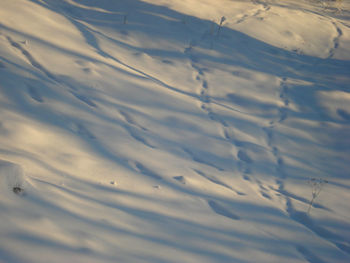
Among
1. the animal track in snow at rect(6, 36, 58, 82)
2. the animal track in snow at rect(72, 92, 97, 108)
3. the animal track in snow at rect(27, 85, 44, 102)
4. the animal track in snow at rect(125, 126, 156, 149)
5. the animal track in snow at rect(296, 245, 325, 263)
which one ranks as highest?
the animal track in snow at rect(6, 36, 58, 82)

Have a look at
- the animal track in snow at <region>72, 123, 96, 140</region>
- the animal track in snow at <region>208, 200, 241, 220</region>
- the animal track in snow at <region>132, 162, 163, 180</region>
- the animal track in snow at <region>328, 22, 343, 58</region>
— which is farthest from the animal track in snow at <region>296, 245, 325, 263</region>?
the animal track in snow at <region>328, 22, 343, 58</region>

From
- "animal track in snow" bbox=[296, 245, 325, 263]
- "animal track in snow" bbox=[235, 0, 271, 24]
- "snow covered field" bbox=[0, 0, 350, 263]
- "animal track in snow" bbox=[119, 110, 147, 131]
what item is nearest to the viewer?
"snow covered field" bbox=[0, 0, 350, 263]

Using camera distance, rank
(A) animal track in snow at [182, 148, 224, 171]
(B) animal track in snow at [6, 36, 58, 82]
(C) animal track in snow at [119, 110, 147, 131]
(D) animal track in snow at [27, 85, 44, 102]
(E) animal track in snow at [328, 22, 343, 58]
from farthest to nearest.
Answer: (E) animal track in snow at [328, 22, 343, 58] → (B) animal track in snow at [6, 36, 58, 82] → (C) animal track in snow at [119, 110, 147, 131] → (D) animal track in snow at [27, 85, 44, 102] → (A) animal track in snow at [182, 148, 224, 171]

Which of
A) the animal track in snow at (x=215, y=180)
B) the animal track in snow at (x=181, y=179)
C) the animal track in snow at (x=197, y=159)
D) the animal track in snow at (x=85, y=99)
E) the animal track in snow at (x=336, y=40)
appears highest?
the animal track in snow at (x=336, y=40)

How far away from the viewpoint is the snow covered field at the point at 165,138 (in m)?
2.07

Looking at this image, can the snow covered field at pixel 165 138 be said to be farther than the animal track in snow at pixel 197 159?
No

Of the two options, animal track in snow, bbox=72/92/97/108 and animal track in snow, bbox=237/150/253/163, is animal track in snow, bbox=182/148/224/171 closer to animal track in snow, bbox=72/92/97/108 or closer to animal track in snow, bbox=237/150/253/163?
animal track in snow, bbox=237/150/253/163

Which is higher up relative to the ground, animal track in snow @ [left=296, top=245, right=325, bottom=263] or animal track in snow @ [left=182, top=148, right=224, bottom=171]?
animal track in snow @ [left=182, top=148, right=224, bottom=171]

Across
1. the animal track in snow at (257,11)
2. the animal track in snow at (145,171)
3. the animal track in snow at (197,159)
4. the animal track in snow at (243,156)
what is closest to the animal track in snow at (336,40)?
the animal track in snow at (257,11)

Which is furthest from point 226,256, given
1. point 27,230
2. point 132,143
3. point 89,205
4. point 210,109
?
point 210,109

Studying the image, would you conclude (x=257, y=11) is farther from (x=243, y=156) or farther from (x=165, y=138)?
(x=165, y=138)

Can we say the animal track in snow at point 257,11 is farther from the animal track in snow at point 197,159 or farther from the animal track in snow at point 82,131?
the animal track in snow at point 82,131

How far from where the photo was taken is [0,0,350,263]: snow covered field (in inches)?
81.4

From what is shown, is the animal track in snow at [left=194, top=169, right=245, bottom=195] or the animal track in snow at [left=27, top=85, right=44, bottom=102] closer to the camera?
the animal track in snow at [left=194, top=169, right=245, bottom=195]
